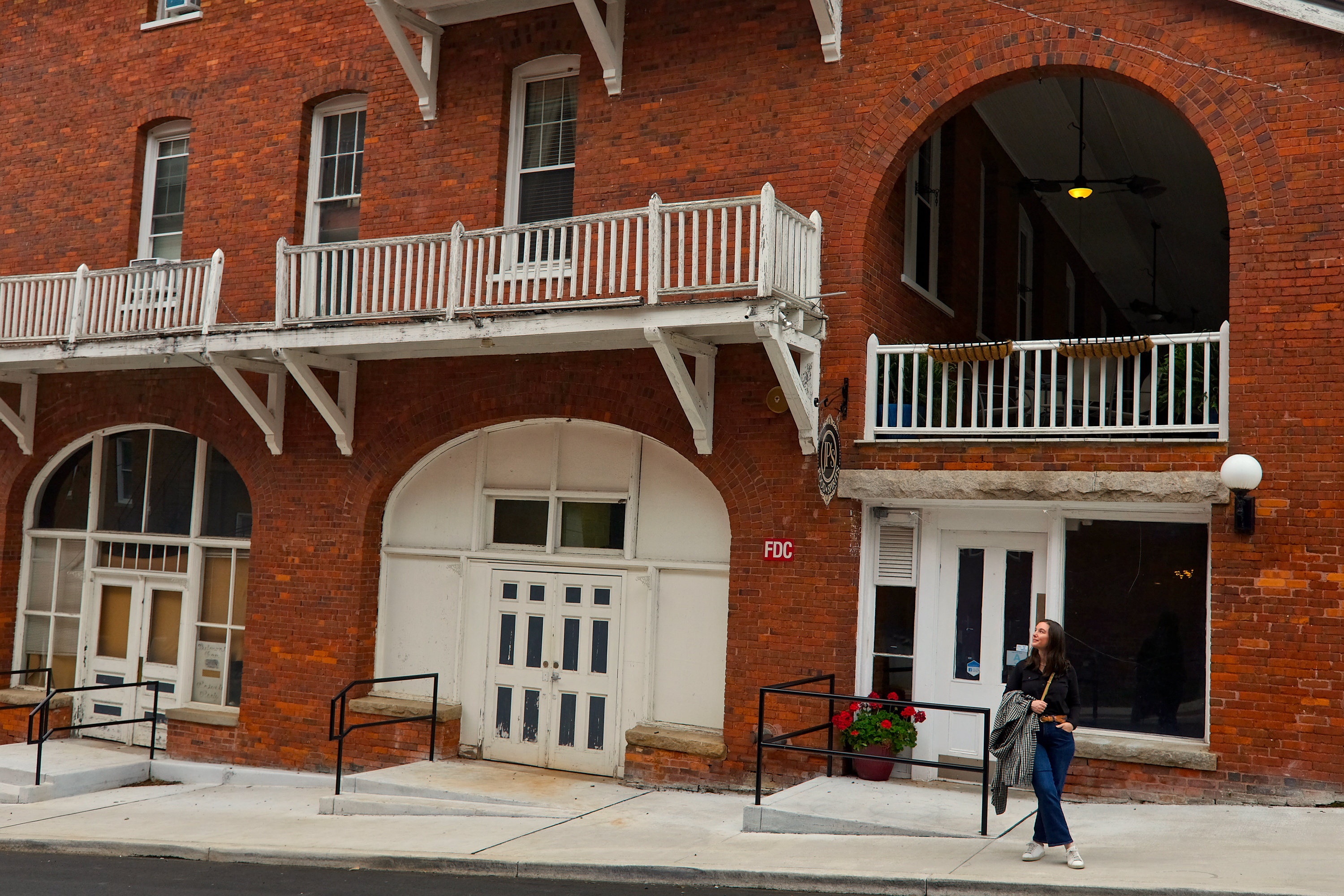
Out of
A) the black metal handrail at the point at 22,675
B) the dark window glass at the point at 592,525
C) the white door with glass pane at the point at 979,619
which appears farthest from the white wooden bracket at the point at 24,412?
the white door with glass pane at the point at 979,619

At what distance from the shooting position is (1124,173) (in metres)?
18.3

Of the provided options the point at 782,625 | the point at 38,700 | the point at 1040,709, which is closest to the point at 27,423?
the point at 38,700

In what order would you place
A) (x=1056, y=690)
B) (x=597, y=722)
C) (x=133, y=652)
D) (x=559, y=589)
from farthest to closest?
(x=133, y=652), (x=559, y=589), (x=597, y=722), (x=1056, y=690)

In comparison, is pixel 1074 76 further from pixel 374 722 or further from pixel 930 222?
pixel 374 722

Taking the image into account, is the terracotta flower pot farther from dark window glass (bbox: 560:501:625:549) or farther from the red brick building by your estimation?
dark window glass (bbox: 560:501:625:549)

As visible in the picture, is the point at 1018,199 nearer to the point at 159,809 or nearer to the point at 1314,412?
the point at 1314,412

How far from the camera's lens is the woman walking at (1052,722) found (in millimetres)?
7672

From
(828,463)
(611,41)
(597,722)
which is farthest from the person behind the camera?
(597,722)

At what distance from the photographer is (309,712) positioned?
43.1 feet

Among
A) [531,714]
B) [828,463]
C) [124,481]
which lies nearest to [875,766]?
[828,463]

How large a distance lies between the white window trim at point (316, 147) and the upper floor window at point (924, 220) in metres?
6.33

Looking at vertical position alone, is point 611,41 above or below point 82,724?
above

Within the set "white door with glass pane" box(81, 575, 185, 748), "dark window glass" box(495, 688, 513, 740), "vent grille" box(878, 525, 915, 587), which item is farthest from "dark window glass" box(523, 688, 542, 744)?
"white door with glass pane" box(81, 575, 185, 748)

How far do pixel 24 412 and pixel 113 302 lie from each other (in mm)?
2851
